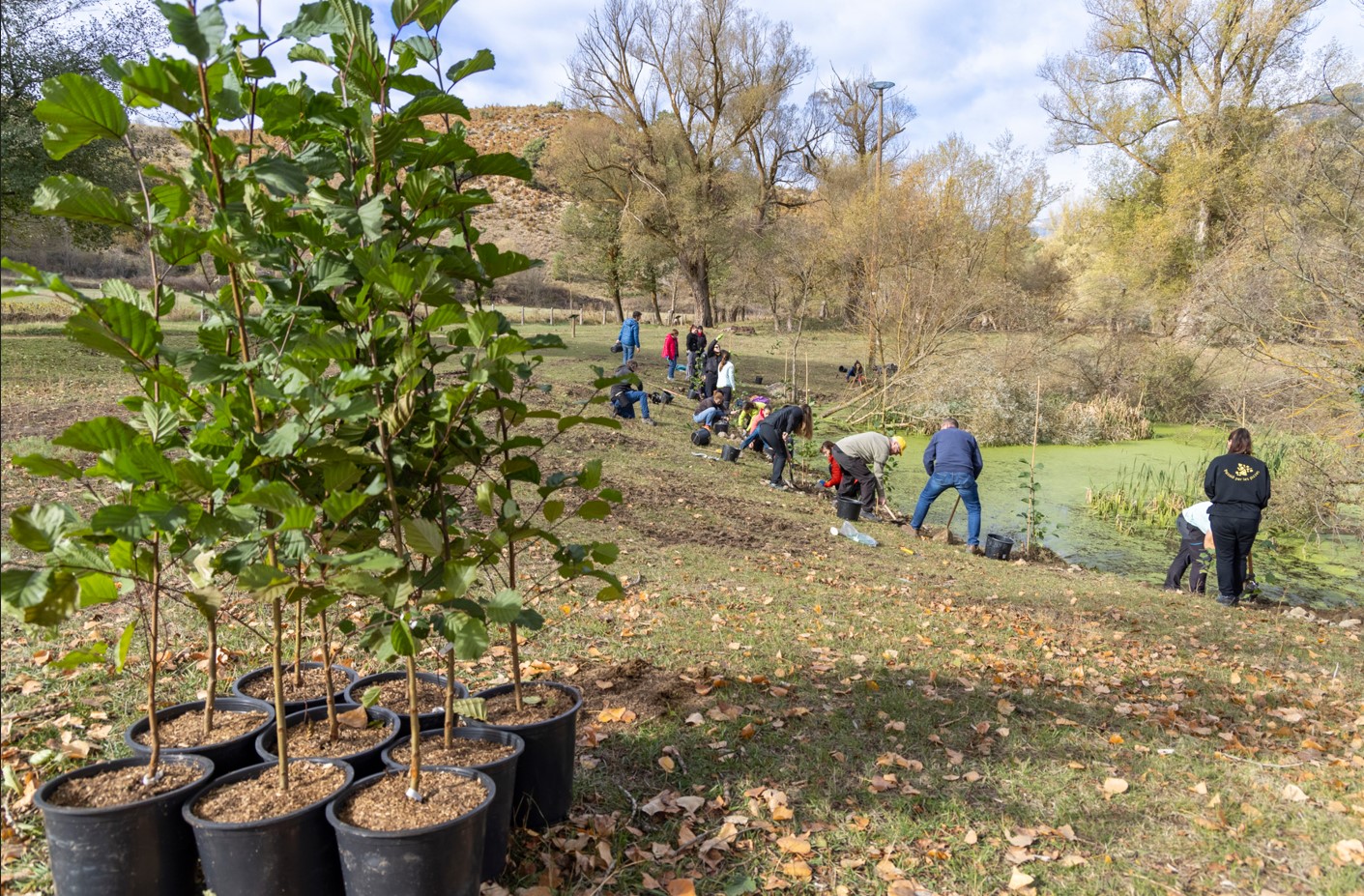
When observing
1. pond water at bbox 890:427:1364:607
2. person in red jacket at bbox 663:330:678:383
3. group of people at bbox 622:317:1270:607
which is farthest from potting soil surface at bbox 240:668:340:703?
person in red jacket at bbox 663:330:678:383

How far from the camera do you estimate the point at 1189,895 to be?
299 centimetres

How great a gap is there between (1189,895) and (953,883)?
0.84 m

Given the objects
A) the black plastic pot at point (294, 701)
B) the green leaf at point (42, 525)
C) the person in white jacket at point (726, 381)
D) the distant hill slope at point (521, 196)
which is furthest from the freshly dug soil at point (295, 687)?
the distant hill slope at point (521, 196)

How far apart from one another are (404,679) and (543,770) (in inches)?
35.8

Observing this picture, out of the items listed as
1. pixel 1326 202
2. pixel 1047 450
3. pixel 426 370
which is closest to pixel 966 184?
pixel 1047 450

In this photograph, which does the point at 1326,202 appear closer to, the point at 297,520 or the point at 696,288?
the point at 297,520

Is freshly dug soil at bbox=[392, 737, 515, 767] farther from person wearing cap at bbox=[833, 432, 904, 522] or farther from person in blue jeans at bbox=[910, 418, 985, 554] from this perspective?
person wearing cap at bbox=[833, 432, 904, 522]

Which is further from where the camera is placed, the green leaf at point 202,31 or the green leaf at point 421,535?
the green leaf at point 421,535

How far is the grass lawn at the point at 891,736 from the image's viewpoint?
3.09 meters

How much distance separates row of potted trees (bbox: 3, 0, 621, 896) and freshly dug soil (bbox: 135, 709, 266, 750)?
0.07 meters

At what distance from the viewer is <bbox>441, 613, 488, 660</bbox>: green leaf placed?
231cm

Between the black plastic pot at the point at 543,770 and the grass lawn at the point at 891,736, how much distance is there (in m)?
0.08

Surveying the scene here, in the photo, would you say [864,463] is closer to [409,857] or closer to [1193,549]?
[1193,549]

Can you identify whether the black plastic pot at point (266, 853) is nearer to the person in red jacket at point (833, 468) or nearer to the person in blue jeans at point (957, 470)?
the person in blue jeans at point (957, 470)
